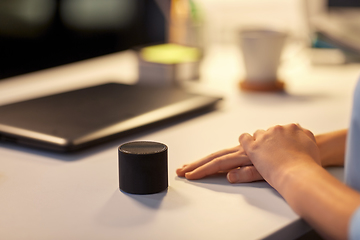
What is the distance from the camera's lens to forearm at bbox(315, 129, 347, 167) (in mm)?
677

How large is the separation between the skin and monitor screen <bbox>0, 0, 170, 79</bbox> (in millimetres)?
381

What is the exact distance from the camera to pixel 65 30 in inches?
35.2

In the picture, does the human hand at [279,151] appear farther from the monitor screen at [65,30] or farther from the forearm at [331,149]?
the monitor screen at [65,30]

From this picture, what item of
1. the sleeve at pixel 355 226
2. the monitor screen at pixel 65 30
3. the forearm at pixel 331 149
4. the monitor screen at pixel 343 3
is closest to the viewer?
the sleeve at pixel 355 226

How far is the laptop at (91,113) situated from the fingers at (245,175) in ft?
0.77

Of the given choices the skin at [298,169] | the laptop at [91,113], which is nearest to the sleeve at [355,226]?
the skin at [298,169]

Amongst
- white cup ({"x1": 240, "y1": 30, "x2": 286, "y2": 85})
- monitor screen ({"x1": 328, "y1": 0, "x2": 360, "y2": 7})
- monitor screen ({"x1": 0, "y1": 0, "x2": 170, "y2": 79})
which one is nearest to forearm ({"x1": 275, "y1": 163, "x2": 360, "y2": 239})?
monitor screen ({"x1": 0, "y1": 0, "x2": 170, "y2": 79})

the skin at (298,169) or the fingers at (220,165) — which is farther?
the fingers at (220,165)

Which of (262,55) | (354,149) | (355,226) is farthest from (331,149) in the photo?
(262,55)

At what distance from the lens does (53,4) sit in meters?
0.86

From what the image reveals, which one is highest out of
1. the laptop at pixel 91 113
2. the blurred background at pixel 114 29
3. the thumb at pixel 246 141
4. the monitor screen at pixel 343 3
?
the monitor screen at pixel 343 3

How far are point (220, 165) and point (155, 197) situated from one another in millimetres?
110

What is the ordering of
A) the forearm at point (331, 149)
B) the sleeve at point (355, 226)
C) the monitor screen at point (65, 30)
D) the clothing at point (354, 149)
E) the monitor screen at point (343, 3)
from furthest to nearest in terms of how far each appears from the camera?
1. the monitor screen at point (343, 3)
2. the monitor screen at point (65, 30)
3. the forearm at point (331, 149)
4. the clothing at point (354, 149)
5. the sleeve at point (355, 226)

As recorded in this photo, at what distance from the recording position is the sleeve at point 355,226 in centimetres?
44
